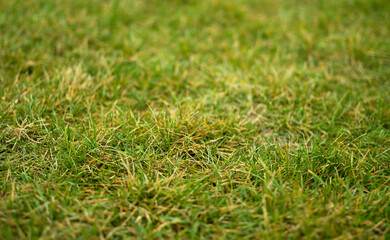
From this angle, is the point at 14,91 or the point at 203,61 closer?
the point at 14,91

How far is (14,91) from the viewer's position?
7.65 ft

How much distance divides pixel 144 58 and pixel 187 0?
1.57 metres

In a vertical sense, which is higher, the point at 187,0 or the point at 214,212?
the point at 187,0

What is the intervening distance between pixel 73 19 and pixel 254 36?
217 centimetres

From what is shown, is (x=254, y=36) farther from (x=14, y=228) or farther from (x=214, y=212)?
(x=14, y=228)

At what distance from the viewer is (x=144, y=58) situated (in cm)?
305

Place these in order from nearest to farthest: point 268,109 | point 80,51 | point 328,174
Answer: point 328,174 < point 268,109 < point 80,51

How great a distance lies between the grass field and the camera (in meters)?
1.58

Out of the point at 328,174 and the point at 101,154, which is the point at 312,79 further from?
the point at 101,154

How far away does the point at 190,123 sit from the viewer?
212 cm

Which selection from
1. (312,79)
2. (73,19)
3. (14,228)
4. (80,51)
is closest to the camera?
(14,228)

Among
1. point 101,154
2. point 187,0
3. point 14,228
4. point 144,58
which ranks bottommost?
point 14,228

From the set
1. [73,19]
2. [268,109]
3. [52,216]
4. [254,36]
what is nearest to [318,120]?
[268,109]

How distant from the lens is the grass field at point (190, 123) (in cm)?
158
